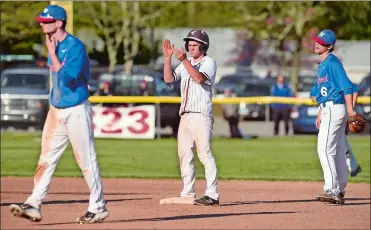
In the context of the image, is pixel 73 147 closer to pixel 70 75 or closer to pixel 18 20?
pixel 70 75

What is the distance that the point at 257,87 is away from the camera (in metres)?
40.8

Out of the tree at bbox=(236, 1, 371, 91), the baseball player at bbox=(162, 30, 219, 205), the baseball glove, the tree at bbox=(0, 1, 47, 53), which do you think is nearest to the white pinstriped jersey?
the baseball player at bbox=(162, 30, 219, 205)

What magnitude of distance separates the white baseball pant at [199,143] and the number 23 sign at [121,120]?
15.3 metres

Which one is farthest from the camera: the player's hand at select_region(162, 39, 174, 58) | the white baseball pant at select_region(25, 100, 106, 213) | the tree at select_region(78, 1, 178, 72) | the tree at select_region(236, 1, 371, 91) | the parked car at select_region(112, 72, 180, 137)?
the tree at select_region(78, 1, 178, 72)

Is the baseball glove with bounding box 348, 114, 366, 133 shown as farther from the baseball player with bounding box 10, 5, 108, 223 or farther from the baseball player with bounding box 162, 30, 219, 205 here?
the baseball player with bounding box 10, 5, 108, 223

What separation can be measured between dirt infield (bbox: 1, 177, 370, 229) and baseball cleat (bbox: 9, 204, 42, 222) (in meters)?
0.21

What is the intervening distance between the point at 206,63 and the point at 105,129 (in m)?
15.9

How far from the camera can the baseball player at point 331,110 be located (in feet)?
46.1

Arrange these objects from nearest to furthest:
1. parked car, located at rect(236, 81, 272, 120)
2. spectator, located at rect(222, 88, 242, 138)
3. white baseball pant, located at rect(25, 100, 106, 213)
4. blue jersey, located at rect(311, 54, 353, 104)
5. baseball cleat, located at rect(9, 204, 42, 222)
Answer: baseball cleat, located at rect(9, 204, 42, 222) < white baseball pant, located at rect(25, 100, 106, 213) < blue jersey, located at rect(311, 54, 353, 104) < spectator, located at rect(222, 88, 242, 138) < parked car, located at rect(236, 81, 272, 120)

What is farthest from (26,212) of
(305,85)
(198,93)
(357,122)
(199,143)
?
(305,85)

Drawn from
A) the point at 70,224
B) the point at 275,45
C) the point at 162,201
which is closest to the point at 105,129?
the point at 162,201

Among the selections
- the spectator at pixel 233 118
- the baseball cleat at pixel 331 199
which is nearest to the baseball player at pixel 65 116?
the baseball cleat at pixel 331 199

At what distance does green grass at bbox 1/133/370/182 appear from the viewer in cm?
2017

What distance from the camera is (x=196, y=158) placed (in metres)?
23.8
